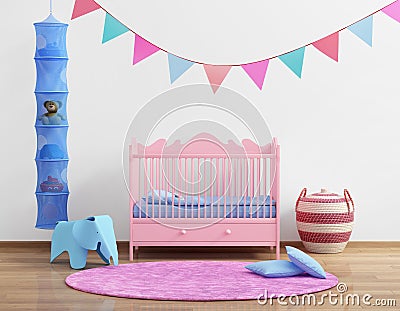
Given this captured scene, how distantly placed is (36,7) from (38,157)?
1034 millimetres

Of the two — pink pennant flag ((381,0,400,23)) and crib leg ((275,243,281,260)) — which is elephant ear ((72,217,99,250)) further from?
pink pennant flag ((381,0,400,23))

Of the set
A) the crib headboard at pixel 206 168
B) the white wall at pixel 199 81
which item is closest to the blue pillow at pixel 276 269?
the crib headboard at pixel 206 168

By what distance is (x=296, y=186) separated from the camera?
4977 millimetres

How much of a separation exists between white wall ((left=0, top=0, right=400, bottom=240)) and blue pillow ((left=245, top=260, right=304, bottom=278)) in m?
1.08

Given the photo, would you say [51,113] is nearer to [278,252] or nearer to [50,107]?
[50,107]

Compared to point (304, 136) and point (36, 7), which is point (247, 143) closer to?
point (304, 136)

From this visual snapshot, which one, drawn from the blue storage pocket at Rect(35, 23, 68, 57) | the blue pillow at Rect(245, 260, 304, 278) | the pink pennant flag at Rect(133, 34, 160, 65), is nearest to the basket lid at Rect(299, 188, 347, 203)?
the blue pillow at Rect(245, 260, 304, 278)

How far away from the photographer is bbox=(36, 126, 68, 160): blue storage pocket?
4516mm

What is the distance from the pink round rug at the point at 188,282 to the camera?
3.46m

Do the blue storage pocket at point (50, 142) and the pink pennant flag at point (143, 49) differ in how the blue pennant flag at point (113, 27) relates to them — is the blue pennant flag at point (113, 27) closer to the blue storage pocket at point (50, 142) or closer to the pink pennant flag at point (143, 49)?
the pink pennant flag at point (143, 49)

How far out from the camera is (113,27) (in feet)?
16.0

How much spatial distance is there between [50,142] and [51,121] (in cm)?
13

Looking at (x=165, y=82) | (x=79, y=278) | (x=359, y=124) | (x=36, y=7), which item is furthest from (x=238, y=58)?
(x=79, y=278)

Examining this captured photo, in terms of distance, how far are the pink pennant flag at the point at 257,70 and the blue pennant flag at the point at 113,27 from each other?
81 cm
